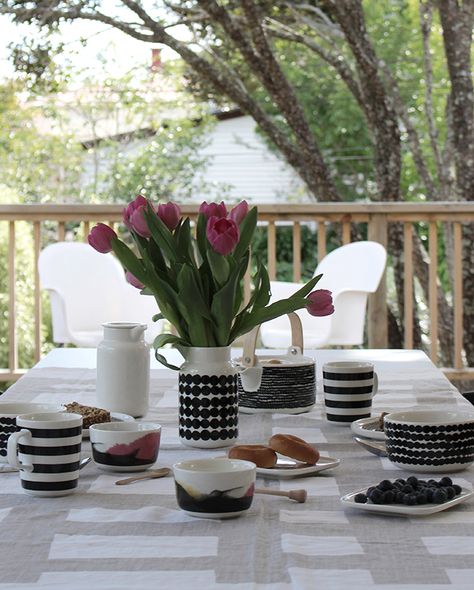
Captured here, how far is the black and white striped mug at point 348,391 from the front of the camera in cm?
156

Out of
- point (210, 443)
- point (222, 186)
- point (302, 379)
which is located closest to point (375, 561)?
point (210, 443)

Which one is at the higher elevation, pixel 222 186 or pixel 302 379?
pixel 222 186

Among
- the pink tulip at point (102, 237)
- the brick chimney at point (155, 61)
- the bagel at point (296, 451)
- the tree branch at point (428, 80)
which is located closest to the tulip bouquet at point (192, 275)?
the pink tulip at point (102, 237)

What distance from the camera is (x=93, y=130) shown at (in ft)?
37.7

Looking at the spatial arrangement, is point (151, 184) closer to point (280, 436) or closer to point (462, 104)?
point (462, 104)

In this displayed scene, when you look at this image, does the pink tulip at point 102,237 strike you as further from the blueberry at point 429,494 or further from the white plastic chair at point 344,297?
the white plastic chair at point 344,297

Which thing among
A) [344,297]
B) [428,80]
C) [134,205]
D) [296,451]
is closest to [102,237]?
[134,205]

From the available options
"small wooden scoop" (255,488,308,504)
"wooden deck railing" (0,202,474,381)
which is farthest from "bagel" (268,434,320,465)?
"wooden deck railing" (0,202,474,381)

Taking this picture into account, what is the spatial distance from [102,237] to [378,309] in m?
2.94

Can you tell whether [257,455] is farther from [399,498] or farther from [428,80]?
[428,80]

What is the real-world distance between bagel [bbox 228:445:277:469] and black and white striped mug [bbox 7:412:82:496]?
20 centimetres

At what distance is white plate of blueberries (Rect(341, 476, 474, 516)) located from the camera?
1.01 m

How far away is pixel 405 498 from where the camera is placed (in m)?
1.02

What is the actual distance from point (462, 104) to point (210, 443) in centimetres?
491
